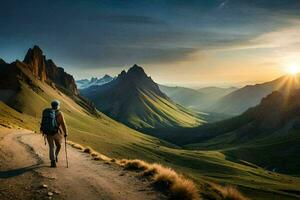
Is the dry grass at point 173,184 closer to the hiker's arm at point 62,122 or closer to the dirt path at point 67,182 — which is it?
the dirt path at point 67,182

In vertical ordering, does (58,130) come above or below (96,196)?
above

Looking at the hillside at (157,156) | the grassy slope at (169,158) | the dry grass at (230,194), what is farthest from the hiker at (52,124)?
the grassy slope at (169,158)

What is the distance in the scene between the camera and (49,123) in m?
20.7

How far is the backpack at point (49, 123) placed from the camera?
20625 millimetres

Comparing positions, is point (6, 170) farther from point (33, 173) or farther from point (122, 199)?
point (122, 199)

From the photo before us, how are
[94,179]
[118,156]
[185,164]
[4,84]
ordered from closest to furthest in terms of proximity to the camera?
[94,179] < [118,156] < [185,164] < [4,84]

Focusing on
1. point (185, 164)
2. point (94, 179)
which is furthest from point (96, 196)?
point (185, 164)

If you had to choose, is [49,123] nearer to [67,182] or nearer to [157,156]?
[67,182]

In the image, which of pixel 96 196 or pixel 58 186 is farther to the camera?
pixel 58 186

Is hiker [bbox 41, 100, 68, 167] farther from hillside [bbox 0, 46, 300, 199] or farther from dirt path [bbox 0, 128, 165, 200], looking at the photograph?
hillside [bbox 0, 46, 300, 199]

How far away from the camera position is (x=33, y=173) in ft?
62.4

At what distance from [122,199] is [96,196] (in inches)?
42.9

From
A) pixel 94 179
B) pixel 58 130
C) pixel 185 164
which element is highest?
pixel 58 130

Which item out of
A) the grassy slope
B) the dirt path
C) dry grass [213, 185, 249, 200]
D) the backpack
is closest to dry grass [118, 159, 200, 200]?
the dirt path
